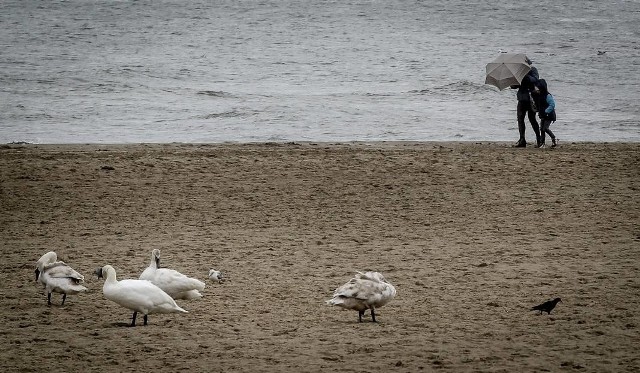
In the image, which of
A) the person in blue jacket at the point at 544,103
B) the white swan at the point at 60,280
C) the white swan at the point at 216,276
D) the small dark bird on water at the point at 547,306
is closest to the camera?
the small dark bird on water at the point at 547,306

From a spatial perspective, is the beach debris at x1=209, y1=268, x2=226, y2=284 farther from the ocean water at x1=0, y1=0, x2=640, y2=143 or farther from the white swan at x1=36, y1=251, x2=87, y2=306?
the ocean water at x1=0, y1=0, x2=640, y2=143

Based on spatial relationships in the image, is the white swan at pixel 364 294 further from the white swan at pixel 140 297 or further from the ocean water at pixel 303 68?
the ocean water at pixel 303 68

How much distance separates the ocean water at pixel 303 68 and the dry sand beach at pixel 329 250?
7.55m

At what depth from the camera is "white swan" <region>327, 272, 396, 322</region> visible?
949 cm

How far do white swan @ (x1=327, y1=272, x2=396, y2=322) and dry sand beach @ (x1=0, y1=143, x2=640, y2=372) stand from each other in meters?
0.23

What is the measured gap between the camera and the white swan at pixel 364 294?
9.49 m

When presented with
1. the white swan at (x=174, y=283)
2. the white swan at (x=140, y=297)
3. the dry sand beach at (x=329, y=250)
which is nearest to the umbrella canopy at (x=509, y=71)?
the dry sand beach at (x=329, y=250)

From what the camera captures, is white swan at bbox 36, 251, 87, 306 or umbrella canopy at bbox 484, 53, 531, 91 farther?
umbrella canopy at bbox 484, 53, 531, 91

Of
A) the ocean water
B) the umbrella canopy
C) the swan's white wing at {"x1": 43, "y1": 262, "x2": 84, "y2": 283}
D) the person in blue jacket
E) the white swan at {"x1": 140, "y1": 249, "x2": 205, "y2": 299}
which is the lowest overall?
the ocean water

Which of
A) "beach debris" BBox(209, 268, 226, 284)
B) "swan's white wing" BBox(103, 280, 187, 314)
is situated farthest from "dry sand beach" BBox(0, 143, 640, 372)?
"swan's white wing" BBox(103, 280, 187, 314)

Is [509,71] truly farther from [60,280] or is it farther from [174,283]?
[60,280]

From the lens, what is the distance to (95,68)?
46.0 metres

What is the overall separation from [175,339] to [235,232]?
492cm

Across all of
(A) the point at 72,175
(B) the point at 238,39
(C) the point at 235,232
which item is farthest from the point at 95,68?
(C) the point at 235,232
